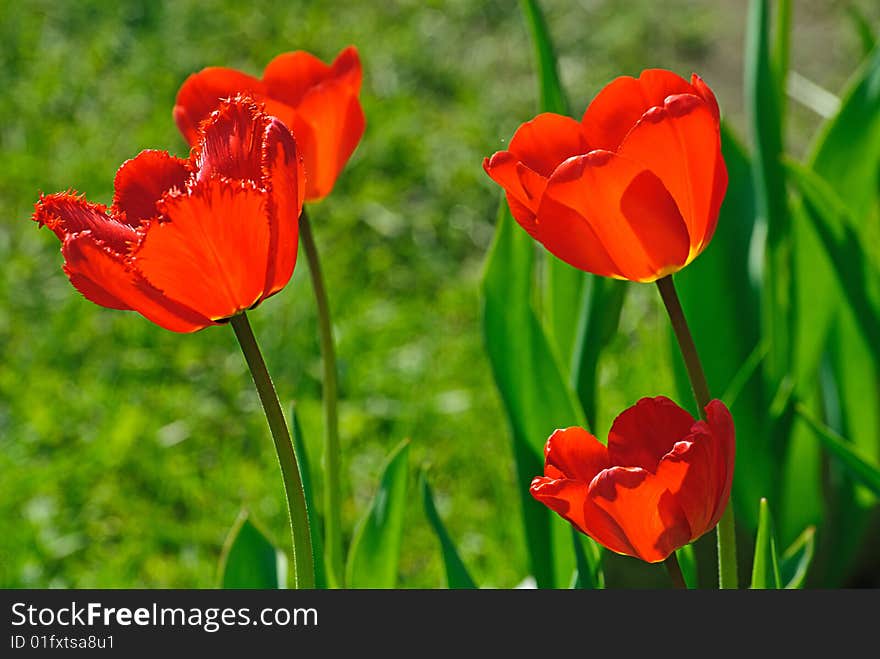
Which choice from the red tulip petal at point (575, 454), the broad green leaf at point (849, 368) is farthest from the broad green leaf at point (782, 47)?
the red tulip petal at point (575, 454)

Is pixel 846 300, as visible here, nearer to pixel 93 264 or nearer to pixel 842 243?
pixel 842 243

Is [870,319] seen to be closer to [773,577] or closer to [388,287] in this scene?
[773,577]

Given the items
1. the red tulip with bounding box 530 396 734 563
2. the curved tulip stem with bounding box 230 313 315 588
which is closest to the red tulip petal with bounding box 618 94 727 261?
the red tulip with bounding box 530 396 734 563

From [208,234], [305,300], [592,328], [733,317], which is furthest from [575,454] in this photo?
[305,300]

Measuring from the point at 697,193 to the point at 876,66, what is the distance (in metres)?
0.72

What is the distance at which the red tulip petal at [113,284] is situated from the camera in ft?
2.00

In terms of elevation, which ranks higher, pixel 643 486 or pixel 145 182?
pixel 145 182

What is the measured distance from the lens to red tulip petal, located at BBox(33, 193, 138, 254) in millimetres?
629

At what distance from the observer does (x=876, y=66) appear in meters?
1.27

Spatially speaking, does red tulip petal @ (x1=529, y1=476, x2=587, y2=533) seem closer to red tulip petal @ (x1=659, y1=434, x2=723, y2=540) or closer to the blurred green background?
red tulip petal @ (x1=659, y1=434, x2=723, y2=540)

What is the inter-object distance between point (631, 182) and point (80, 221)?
11.5 inches

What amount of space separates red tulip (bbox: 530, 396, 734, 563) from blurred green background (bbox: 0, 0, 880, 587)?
596 millimetres

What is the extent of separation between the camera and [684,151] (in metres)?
0.65

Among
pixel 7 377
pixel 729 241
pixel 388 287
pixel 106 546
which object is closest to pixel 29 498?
pixel 106 546
